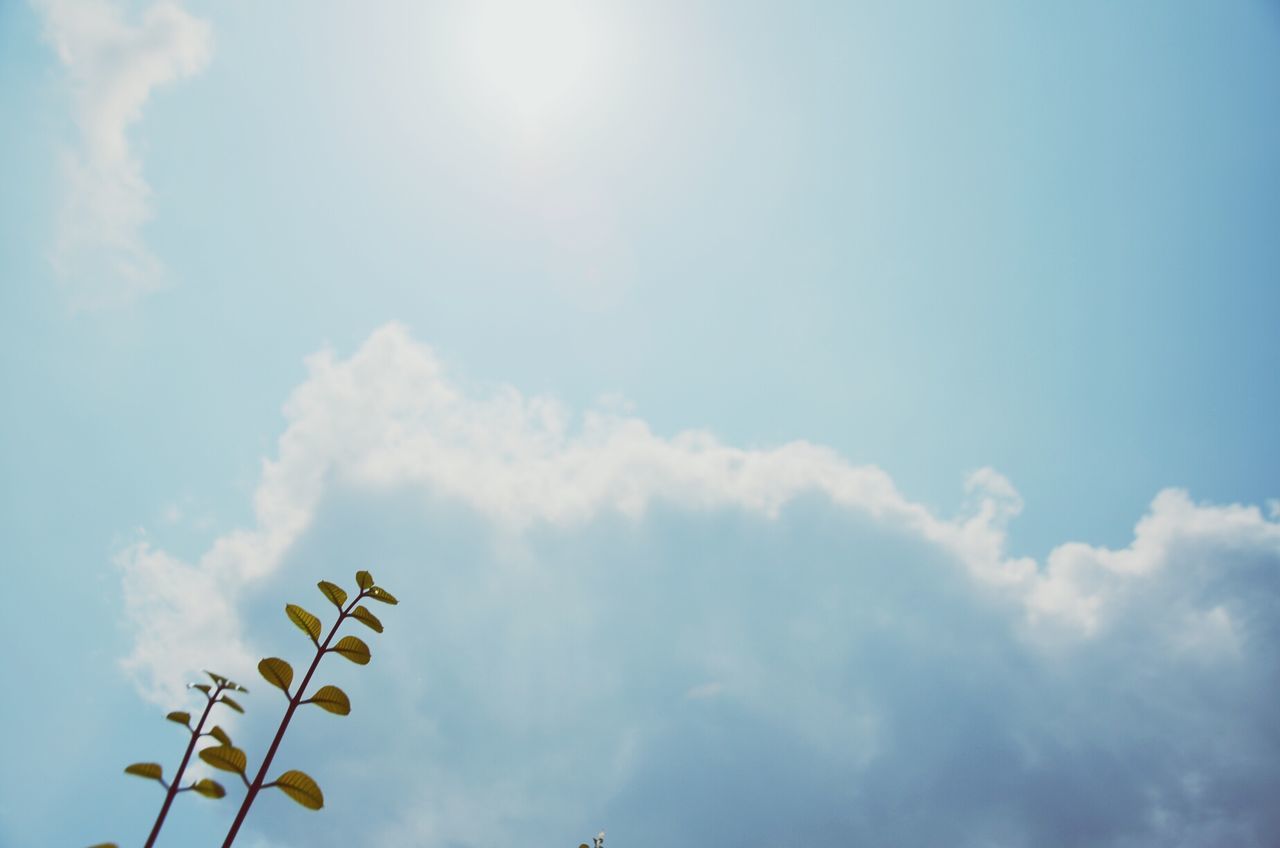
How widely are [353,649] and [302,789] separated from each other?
2.26ft

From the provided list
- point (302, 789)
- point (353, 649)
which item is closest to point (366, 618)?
point (353, 649)

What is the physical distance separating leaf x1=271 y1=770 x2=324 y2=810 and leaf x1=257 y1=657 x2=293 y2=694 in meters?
0.40

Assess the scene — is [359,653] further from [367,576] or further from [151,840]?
[151,840]

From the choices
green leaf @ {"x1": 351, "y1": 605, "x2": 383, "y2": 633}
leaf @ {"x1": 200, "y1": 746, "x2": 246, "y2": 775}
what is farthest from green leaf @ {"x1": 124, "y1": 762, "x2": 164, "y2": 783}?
green leaf @ {"x1": 351, "y1": 605, "x2": 383, "y2": 633}

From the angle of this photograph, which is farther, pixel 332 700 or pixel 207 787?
pixel 332 700

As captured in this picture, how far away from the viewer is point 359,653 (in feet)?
13.1

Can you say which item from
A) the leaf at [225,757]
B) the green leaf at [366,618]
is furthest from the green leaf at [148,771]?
the green leaf at [366,618]

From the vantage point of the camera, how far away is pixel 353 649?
397 centimetres

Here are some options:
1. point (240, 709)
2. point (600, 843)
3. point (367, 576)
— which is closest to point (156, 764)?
point (240, 709)

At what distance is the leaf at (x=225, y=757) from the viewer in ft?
10.5

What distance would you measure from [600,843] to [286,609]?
3346mm

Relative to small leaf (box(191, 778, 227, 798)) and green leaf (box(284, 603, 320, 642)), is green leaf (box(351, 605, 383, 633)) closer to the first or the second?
green leaf (box(284, 603, 320, 642))

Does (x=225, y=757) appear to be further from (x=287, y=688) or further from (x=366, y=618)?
(x=366, y=618)

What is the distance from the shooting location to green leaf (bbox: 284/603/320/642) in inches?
152
